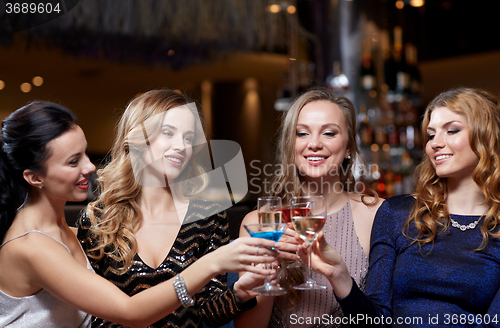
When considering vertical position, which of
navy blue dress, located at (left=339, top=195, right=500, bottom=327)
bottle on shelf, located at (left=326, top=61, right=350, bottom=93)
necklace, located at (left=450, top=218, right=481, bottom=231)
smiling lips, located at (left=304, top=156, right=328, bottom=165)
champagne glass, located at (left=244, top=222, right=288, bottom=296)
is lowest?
navy blue dress, located at (left=339, top=195, right=500, bottom=327)

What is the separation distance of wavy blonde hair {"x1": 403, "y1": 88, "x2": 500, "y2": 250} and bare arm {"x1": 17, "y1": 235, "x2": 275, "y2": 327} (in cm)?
77

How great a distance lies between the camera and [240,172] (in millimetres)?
3768

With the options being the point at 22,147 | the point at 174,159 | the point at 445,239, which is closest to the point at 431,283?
the point at 445,239

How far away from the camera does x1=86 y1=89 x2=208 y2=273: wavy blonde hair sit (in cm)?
164

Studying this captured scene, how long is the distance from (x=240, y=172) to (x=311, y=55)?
1617 mm

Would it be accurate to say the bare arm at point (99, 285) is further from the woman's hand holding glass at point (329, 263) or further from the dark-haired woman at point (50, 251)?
the woman's hand holding glass at point (329, 263)

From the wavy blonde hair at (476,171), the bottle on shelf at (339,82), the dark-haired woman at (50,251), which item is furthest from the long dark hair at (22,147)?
the bottle on shelf at (339,82)

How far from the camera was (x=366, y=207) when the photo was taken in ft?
6.31

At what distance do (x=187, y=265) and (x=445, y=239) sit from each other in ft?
2.97

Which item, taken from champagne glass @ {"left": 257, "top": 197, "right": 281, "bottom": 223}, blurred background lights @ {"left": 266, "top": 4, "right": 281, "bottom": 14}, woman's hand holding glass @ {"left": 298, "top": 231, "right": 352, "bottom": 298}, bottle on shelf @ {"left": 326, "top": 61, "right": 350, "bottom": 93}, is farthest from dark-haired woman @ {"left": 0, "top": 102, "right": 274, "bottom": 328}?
blurred background lights @ {"left": 266, "top": 4, "right": 281, "bottom": 14}

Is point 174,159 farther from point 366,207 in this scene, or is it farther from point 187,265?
point 366,207

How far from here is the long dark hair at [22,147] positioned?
4.54 feet

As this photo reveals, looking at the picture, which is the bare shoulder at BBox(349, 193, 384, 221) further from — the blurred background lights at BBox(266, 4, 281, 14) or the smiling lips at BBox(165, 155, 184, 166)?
the blurred background lights at BBox(266, 4, 281, 14)

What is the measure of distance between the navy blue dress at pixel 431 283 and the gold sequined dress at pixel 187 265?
409 mm
